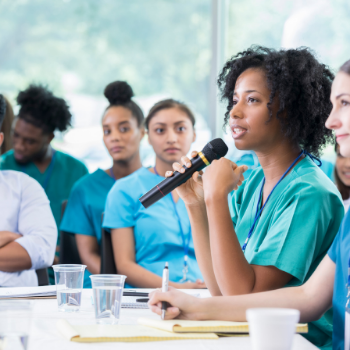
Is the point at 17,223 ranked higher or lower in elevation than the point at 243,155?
lower

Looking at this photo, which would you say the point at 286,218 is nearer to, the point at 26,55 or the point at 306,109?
the point at 306,109

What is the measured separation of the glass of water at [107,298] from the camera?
107cm

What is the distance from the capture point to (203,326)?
0.99m

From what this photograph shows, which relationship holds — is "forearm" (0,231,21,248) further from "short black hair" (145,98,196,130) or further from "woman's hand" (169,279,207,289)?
"short black hair" (145,98,196,130)

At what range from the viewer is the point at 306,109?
1.52m

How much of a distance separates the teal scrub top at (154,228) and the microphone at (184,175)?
0.89 metres

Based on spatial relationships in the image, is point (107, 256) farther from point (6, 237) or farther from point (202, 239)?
point (202, 239)

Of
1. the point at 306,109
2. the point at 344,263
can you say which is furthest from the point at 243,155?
the point at 344,263

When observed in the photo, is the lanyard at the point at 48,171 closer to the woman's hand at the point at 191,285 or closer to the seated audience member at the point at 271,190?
the woman's hand at the point at 191,285

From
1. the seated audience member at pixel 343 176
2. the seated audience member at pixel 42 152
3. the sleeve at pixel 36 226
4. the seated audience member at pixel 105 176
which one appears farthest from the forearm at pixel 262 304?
the seated audience member at pixel 42 152

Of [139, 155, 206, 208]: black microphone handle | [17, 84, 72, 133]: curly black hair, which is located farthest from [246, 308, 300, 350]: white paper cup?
[17, 84, 72, 133]: curly black hair

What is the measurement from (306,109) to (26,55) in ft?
9.27

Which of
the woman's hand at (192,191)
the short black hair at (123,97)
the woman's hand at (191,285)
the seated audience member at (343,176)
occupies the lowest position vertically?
the woman's hand at (191,285)

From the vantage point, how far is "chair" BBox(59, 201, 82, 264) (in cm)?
255
